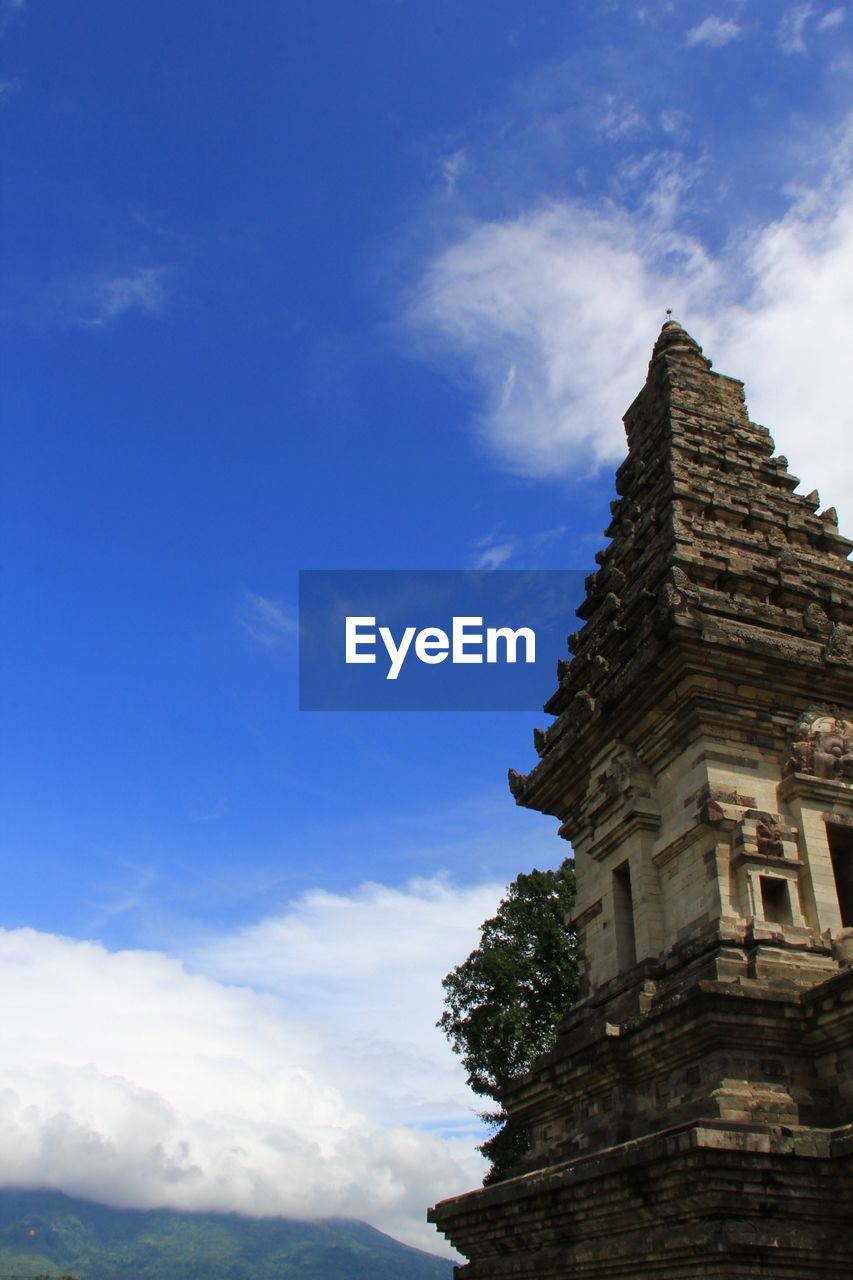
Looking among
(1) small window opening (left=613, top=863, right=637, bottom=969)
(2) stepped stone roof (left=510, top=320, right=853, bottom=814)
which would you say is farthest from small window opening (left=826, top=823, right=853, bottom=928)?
(1) small window opening (left=613, top=863, right=637, bottom=969)

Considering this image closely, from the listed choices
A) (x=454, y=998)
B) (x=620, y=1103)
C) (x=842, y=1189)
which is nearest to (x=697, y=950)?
(x=620, y=1103)

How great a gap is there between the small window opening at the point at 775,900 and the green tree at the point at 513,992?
21.1m

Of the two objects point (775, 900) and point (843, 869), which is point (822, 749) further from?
point (775, 900)

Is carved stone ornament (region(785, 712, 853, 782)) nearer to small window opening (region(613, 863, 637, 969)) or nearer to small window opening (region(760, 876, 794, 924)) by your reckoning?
small window opening (region(760, 876, 794, 924))

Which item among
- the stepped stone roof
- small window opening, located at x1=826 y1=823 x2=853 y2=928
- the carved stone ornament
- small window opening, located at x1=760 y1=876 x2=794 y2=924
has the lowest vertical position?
small window opening, located at x1=760 y1=876 x2=794 y2=924

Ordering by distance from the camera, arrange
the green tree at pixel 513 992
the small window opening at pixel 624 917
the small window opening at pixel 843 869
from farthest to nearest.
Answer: the green tree at pixel 513 992 → the small window opening at pixel 624 917 → the small window opening at pixel 843 869

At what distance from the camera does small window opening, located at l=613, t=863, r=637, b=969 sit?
1491 cm

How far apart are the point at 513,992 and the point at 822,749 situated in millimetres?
22137

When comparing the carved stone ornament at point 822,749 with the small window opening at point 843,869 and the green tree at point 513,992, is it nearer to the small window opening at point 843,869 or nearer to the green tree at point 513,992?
the small window opening at point 843,869

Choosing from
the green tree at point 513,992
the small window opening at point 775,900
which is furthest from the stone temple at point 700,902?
the green tree at point 513,992

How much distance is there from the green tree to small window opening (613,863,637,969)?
19.0 metres

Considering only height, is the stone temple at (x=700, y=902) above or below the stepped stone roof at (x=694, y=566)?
below

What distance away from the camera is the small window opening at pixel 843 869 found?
14.5 metres

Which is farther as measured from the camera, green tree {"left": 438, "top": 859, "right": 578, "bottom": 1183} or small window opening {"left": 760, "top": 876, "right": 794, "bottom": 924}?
green tree {"left": 438, "top": 859, "right": 578, "bottom": 1183}
